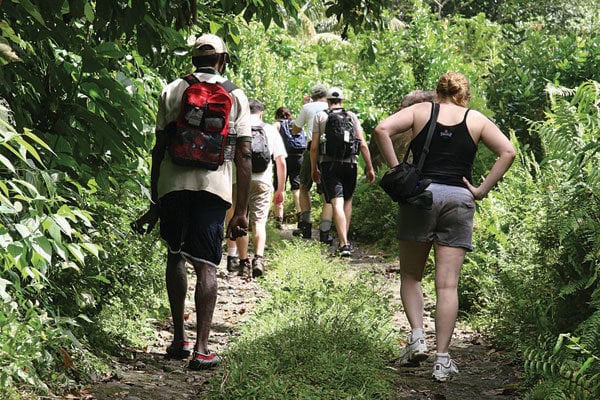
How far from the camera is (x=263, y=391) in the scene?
4.86 metres

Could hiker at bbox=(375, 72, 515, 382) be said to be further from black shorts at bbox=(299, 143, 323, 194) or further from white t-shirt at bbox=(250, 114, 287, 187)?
black shorts at bbox=(299, 143, 323, 194)

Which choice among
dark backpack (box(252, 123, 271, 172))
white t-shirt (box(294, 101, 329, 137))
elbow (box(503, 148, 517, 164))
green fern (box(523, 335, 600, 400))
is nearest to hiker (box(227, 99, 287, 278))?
dark backpack (box(252, 123, 271, 172))

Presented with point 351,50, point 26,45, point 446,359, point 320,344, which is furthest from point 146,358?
point 351,50

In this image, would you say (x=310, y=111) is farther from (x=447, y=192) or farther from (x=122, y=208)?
(x=447, y=192)

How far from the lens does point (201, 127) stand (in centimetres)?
602

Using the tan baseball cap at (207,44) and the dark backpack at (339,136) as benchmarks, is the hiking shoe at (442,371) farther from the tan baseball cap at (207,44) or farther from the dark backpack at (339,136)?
the dark backpack at (339,136)

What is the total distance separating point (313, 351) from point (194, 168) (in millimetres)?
1417

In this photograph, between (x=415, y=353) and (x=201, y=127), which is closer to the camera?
(x=201, y=127)

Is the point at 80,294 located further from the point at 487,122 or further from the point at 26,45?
the point at 487,122

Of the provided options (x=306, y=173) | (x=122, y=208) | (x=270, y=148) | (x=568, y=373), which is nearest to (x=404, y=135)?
(x=306, y=173)

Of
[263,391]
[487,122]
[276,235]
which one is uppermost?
[487,122]

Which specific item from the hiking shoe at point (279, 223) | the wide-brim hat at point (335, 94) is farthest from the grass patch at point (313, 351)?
the hiking shoe at point (279, 223)

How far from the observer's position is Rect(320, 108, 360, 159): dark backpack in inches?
464

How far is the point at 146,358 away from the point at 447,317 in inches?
77.3
